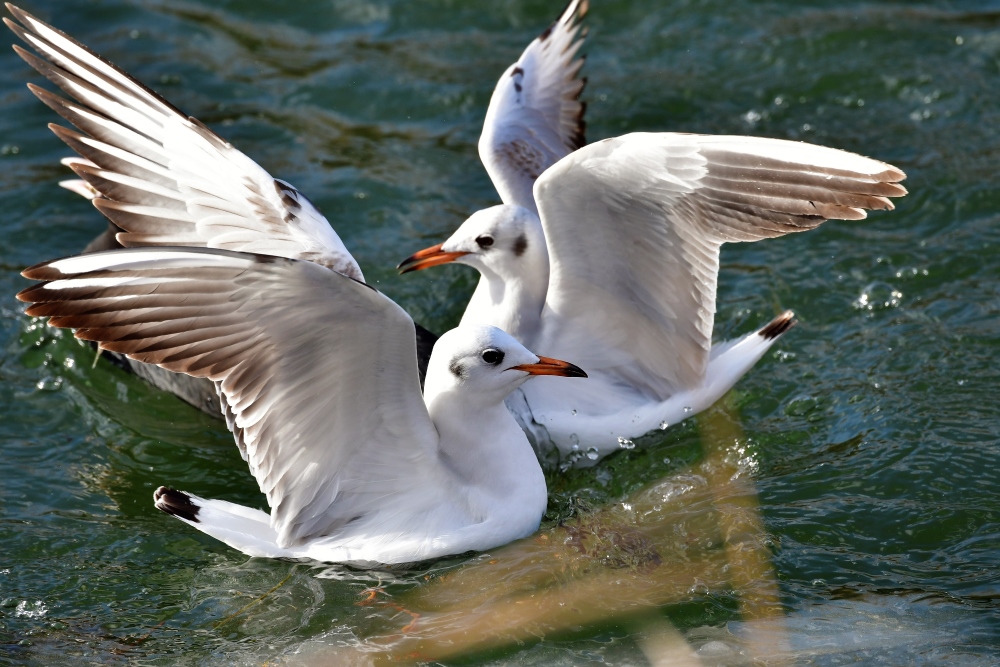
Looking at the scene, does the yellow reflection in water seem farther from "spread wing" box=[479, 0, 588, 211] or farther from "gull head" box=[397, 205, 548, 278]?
"spread wing" box=[479, 0, 588, 211]

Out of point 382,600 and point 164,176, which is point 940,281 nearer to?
point 382,600

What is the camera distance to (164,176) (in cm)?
541

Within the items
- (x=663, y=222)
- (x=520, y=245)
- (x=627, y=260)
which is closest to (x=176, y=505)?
(x=520, y=245)

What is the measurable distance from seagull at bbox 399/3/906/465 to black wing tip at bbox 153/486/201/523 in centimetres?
169

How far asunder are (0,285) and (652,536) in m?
4.31

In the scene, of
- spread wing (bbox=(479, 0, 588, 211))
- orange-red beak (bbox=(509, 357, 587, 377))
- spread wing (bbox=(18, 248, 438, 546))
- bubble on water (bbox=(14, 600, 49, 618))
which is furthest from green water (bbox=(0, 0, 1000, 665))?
spread wing (bbox=(479, 0, 588, 211))

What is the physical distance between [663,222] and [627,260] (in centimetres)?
30

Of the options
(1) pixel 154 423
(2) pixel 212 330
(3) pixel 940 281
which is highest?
(2) pixel 212 330

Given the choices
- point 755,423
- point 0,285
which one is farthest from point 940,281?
point 0,285

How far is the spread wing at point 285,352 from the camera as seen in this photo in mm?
4023

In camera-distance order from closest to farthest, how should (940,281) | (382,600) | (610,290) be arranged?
1. (382,600)
2. (610,290)
3. (940,281)

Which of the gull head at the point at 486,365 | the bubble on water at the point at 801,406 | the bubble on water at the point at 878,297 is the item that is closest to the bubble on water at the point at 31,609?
the gull head at the point at 486,365

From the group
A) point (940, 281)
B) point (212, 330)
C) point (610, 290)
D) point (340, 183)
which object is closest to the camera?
point (212, 330)

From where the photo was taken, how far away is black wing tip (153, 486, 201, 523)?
15.5 feet
